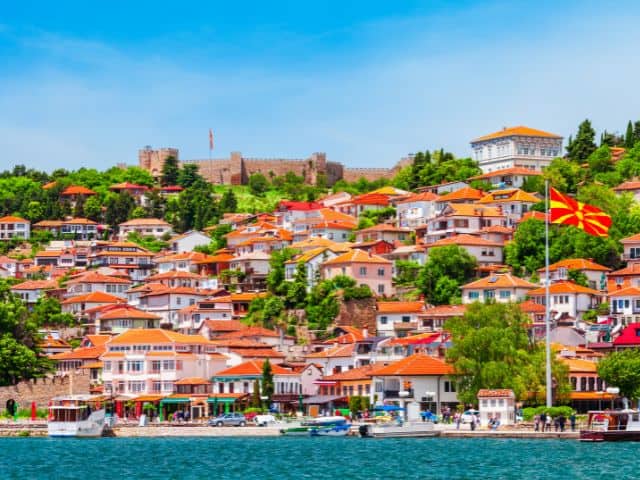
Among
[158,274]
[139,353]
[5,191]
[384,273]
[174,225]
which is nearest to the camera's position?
[139,353]

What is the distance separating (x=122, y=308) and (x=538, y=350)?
43.8 metres

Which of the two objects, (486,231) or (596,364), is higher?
(486,231)

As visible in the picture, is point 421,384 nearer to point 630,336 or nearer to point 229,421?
point 229,421

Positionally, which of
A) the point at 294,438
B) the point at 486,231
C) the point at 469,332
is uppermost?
the point at 486,231

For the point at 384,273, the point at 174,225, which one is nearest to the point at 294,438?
the point at 384,273

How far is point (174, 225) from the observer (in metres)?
160

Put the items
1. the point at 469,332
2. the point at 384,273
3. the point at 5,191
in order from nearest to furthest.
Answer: the point at 469,332, the point at 384,273, the point at 5,191

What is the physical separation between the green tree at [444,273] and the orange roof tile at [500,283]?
2.65m

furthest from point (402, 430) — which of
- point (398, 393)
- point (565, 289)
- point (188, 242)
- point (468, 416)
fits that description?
point (188, 242)

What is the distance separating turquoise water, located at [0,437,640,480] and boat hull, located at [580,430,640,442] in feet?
2.05

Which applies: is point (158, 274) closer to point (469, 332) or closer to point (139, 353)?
point (139, 353)

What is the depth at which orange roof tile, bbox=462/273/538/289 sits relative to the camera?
10756cm

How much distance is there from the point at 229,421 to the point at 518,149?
65087 millimetres

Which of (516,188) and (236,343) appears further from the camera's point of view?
(516,188)
